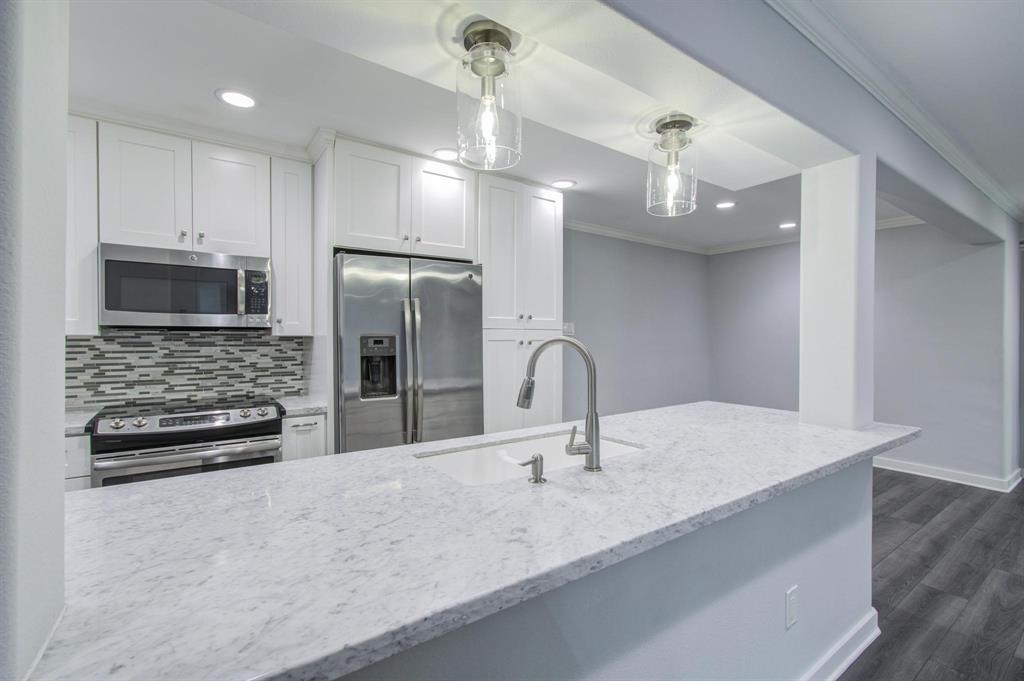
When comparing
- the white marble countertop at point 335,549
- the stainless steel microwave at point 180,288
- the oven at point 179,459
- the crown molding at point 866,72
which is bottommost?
the oven at point 179,459

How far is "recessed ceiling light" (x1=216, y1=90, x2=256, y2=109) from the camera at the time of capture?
2.17 meters

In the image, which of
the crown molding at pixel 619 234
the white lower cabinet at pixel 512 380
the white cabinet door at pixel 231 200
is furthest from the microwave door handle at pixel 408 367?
the crown molding at pixel 619 234

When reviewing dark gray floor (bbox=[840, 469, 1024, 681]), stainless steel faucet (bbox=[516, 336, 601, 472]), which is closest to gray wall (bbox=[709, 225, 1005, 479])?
dark gray floor (bbox=[840, 469, 1024, 681])

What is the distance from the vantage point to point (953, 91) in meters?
2.10

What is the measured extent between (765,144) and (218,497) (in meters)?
2.07

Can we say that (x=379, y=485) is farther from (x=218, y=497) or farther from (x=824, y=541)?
(x=824, y=541)

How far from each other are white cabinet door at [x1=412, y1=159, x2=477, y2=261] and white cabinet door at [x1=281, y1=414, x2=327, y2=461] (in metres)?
1.13

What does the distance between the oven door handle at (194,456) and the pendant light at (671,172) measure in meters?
2.17

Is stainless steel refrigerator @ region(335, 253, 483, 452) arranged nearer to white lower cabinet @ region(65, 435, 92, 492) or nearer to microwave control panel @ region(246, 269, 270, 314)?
microwave control panel @ region(246, 269, 270, 314)

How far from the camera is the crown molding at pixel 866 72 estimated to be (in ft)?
5.11

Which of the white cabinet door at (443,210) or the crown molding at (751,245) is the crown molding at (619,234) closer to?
the crown molding at (751,245)

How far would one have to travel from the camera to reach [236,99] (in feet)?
7.32

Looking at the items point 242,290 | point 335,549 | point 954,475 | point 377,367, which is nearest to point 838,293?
point 335,549

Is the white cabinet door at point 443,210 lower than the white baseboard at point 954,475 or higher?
higher
